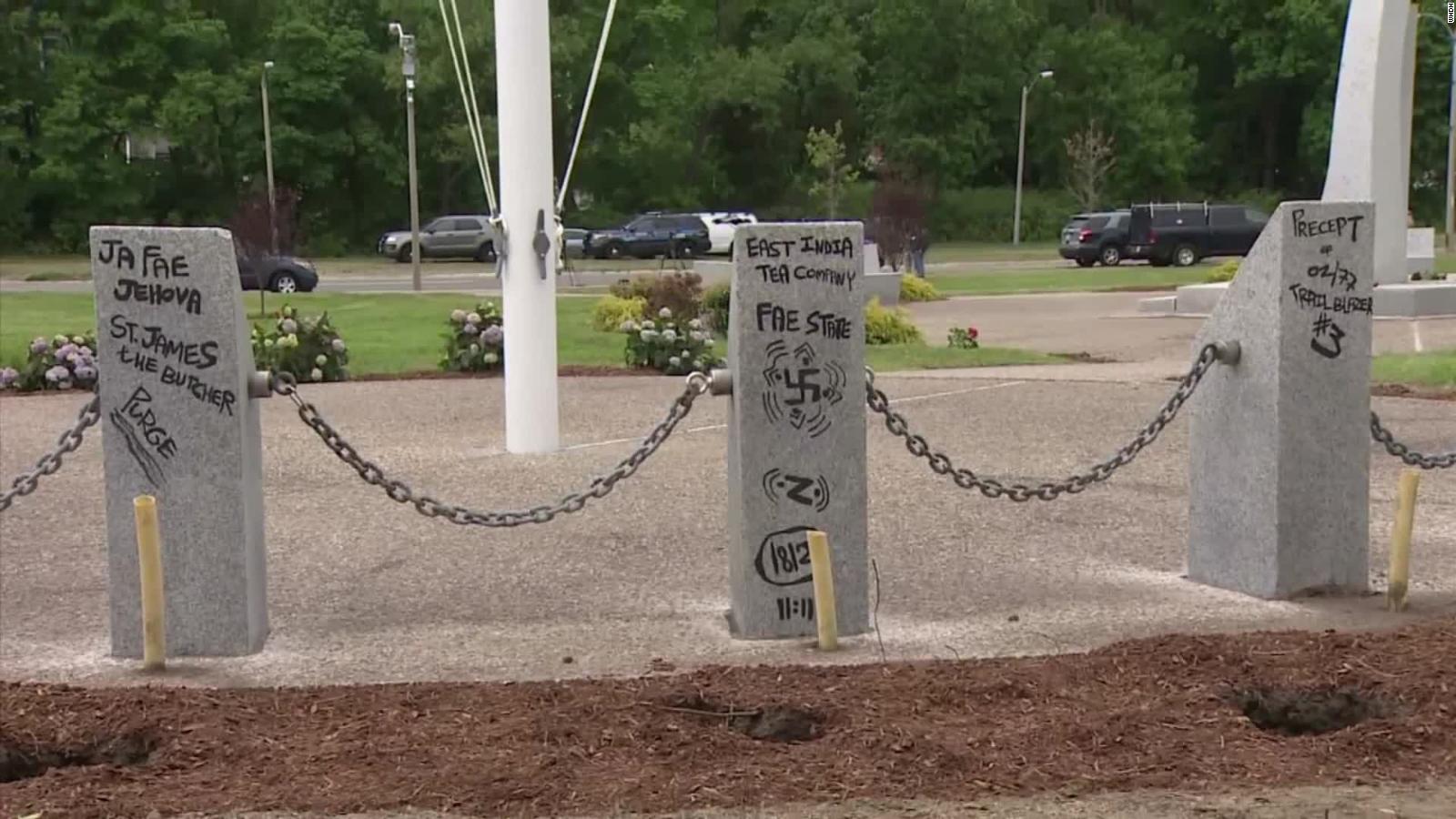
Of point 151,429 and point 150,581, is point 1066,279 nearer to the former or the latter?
A: point 151,429

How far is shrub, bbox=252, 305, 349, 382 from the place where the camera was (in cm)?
1598

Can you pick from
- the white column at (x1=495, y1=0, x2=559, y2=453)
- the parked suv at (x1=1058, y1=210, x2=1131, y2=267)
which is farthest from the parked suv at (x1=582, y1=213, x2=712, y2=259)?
the white column at (x1=495, y1=0, x2=559, y2=453)

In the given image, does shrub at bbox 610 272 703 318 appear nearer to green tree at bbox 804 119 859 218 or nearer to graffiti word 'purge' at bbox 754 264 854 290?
graffiti word 'purge' at bbox 754 264 854 290

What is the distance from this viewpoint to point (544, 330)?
11.0 metres

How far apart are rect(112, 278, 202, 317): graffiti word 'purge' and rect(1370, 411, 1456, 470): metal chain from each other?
4645 millimetres

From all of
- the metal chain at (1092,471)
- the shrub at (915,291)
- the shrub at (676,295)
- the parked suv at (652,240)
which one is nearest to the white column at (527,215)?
the metal chain at (1092,471)

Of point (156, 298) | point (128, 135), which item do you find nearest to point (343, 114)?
point (128, 135)

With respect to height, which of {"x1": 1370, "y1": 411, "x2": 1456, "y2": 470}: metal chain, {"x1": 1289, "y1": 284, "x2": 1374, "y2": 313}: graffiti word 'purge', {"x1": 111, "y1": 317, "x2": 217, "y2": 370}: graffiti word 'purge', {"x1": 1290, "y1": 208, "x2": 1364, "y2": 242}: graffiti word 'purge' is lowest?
{"x1": 1370, "y1": 411, "x2": 1456, "y2": 470}: metal chain

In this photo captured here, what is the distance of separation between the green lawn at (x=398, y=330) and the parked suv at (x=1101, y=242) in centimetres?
1954

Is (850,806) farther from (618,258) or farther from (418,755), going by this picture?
(618,258)

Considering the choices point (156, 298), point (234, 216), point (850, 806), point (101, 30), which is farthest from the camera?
point (101, 30)

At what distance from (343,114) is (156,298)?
57071 millimetres

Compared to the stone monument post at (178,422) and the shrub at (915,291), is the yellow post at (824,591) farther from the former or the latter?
the shrub at (915,291)

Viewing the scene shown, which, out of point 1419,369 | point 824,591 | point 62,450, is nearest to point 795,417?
point 824,591
